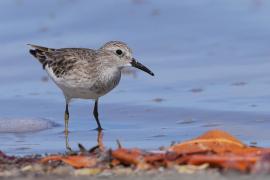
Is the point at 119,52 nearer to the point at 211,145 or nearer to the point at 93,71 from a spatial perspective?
the point at 93,71

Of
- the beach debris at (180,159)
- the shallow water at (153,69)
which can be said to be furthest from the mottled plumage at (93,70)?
the beach debris at (180,159)

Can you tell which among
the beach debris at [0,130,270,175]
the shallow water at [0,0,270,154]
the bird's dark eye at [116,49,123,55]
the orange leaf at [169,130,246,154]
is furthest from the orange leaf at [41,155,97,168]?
the bird's dark eye at [116,49,123,55]

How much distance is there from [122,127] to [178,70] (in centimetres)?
188

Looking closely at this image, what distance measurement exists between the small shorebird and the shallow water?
1.29 ft

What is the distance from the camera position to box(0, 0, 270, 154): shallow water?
8.15 m

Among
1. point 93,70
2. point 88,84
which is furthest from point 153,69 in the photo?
point 88,84

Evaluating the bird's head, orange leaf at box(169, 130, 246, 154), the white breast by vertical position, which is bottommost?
orange leaf at box(169, 130, 246, 154)

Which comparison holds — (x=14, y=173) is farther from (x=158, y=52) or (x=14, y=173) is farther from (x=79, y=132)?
(x=158, y=52)

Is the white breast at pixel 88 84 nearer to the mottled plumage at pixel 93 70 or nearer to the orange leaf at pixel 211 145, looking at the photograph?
the mottled plumage at pixel 93 70

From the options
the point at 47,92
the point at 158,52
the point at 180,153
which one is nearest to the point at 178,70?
the point at 158,52

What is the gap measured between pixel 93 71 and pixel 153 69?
1.94 meters

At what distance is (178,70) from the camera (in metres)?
10.0

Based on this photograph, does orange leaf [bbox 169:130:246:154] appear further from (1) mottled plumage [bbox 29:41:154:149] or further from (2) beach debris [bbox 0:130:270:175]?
(1) mottled plumage [bbox 29:41:154:149]

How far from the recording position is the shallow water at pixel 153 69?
8.15 meters
